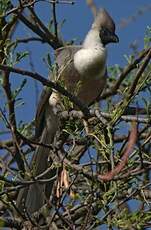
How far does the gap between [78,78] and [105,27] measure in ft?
1.30

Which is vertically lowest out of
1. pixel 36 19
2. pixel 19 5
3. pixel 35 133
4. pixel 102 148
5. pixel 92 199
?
pixel 92 199

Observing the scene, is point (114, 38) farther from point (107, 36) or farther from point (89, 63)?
point (89, 63)

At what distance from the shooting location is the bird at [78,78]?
3078 millimetres

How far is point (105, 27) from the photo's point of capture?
3436 mm

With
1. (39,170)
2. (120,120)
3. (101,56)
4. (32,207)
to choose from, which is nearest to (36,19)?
(101,56)

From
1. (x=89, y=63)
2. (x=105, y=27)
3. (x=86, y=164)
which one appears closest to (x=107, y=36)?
(x=105, y=27)

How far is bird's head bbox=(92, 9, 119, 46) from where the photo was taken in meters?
3.42

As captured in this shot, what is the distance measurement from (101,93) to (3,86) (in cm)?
102

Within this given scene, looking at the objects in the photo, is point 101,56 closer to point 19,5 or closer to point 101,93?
point 101,93

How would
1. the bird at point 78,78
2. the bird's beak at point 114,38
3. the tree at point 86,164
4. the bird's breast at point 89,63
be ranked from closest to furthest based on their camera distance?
the tree at point 86,164 → the bird at point 78,78 → the bird's breast at point 89,63 → the bird's beak at point 114,38

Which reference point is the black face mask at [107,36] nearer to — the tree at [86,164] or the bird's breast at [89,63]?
the bird's breast at [89,63]

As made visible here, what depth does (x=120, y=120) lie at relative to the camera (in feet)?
7.04

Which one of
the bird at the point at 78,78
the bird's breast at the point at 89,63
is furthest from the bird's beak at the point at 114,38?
the bird's breast at the point at 89,63

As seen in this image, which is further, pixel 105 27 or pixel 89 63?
pixel 105 27
